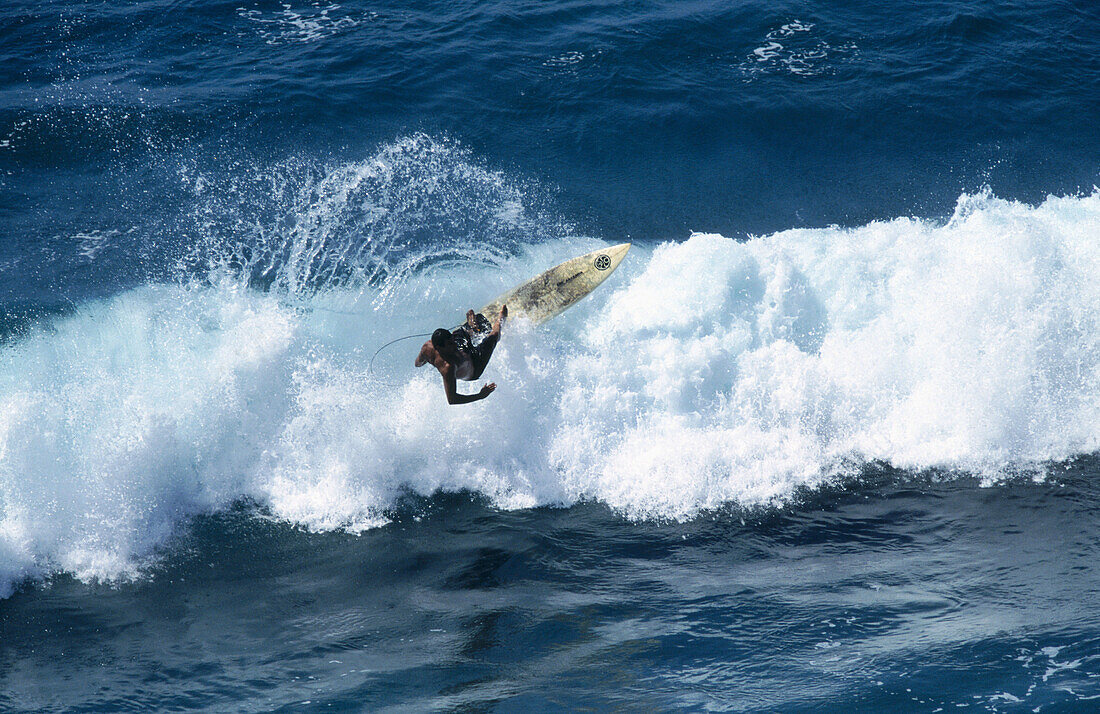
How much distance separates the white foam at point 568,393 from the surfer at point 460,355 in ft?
2.76

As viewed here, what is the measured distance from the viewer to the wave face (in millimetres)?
10531

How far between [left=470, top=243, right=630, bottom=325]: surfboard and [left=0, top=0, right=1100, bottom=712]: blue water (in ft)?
1.68

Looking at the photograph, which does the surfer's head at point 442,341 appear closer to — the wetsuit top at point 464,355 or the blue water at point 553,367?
the wetsuit top at point 464,355

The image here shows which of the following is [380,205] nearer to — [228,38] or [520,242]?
[520,242]

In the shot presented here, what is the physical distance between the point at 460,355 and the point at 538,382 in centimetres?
177

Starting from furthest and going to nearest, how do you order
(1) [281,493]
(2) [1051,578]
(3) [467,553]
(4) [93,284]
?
(4) [93,284] < (1) [281,493] < (3) [467,553] < (2) [1051,578]

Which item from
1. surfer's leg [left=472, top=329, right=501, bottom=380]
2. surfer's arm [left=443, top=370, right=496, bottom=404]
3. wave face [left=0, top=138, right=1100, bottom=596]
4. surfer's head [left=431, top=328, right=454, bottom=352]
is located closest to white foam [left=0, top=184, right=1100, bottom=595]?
wave face [left=0, top=138, right=1100, bottom=596]

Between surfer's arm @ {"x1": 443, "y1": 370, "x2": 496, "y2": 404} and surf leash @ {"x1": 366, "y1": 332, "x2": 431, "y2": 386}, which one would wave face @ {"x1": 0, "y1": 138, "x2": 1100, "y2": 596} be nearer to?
surf leash @ {"x1": 366, "y1": 332, "x2": 431, "y2": 386}

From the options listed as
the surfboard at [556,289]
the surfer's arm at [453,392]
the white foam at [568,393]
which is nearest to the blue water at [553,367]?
the white foam at [568,393]

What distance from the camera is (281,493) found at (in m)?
10.7

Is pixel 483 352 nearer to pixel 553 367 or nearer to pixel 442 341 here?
pixel 442 341

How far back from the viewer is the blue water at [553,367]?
866cm

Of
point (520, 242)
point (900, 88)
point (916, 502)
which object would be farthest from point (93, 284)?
point (900, 88)

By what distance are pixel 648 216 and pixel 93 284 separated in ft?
29.8
